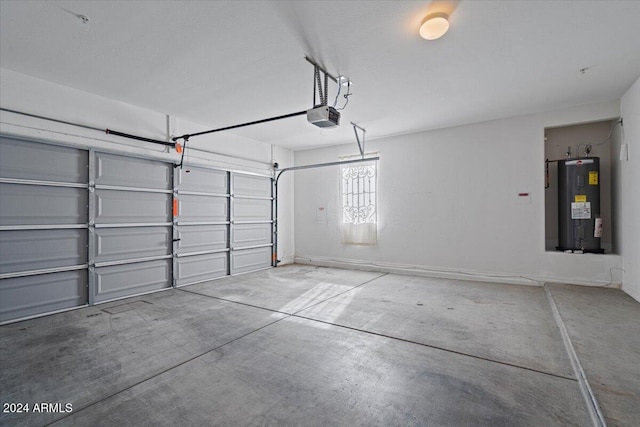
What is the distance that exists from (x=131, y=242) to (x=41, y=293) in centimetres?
117

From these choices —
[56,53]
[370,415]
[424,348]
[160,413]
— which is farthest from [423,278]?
[56,53]

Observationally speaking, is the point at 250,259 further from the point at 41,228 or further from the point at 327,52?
the point at 327,52

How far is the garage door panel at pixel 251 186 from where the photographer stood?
6.23 m

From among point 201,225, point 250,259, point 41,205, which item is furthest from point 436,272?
point 41,205

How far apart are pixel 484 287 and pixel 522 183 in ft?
6.13

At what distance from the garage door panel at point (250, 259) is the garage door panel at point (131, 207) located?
1.68 meters

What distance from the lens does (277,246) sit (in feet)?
23.6

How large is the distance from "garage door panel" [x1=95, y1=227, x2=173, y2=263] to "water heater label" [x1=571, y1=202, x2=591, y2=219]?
6.52 metres

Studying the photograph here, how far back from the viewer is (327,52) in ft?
10.0

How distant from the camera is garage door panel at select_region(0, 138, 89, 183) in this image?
347cm

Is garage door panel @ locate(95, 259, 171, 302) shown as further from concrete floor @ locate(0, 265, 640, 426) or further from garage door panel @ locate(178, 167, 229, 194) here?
garage door panel @ locate(178, 167, 229, 194)

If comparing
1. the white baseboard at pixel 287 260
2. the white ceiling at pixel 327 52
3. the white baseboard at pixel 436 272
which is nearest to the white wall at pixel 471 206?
the white baseboard at pixel 436 272

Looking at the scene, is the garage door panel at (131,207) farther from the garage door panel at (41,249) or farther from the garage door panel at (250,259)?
the garage door panel at (250,259)

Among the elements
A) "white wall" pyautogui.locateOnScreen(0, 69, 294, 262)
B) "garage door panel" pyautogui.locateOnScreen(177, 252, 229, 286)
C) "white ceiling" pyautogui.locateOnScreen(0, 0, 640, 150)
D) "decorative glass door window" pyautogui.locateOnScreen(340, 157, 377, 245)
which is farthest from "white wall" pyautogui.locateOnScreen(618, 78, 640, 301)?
"garage door panel" pyautogui.locateOnScreen(177, 252, 229, 286)
